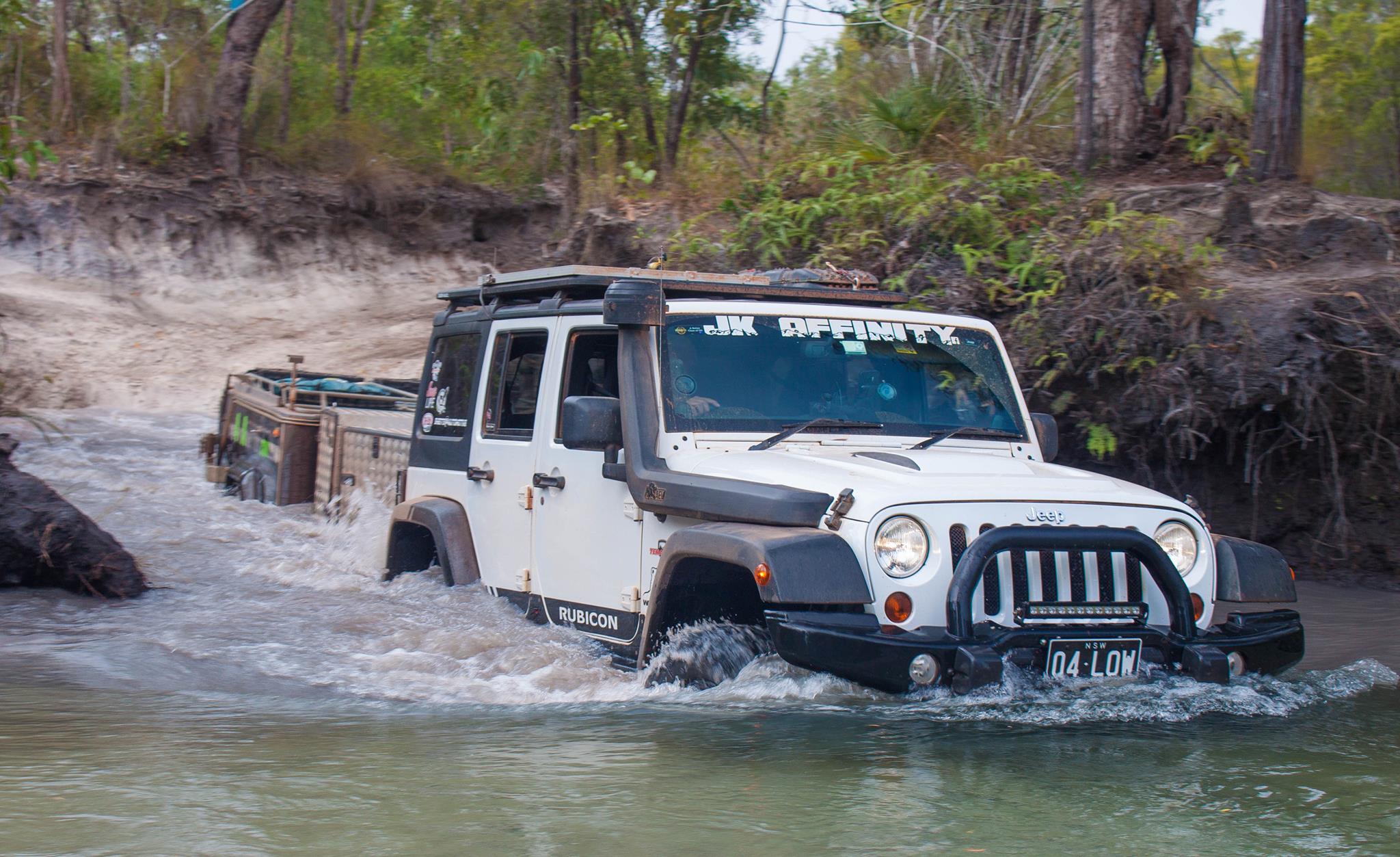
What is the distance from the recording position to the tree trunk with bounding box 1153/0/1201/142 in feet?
39.3

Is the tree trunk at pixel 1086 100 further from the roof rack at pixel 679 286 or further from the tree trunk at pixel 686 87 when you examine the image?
the tree trunk at pixel 686 87

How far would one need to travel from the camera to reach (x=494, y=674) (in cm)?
541

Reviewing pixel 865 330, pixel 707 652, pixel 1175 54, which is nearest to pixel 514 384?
pixel 865 330

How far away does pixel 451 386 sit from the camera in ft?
21.7

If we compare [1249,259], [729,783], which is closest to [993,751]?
[729,783]

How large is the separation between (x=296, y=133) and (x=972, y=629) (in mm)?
22613

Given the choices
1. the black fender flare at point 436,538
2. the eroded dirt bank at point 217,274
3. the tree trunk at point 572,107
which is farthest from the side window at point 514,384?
the eroded dirt bank at point 217,274

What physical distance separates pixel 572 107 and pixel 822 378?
14.5 meters

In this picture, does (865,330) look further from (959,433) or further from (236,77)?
(236,77)

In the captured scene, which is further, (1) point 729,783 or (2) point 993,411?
(2) point 993,411

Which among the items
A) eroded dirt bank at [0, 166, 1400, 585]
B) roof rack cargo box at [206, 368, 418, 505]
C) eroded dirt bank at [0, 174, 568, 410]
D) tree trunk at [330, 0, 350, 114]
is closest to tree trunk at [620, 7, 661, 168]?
eroded dirt bank at [0, 174, 568, 410]

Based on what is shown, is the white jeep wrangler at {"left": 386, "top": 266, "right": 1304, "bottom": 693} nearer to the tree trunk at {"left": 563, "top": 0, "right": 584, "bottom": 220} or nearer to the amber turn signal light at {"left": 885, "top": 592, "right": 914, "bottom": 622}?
the amber turn signal light at {"left": 885, "top": 592, "right": 914, "bottom": 622}

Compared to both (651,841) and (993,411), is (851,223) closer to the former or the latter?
(993,411)

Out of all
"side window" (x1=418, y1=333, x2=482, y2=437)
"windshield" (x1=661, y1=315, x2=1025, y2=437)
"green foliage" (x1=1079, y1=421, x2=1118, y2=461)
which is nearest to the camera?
"windshield" (x1=661, y1=315, x2=1025, y2=437)
